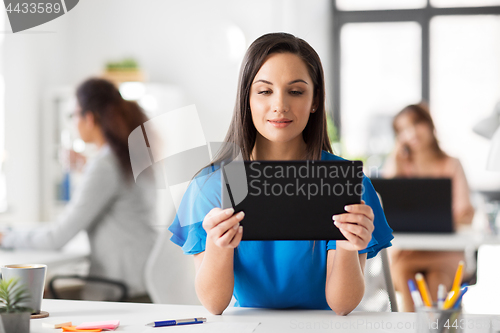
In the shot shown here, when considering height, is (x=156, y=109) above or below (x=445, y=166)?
above

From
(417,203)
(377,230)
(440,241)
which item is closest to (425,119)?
(417,203)

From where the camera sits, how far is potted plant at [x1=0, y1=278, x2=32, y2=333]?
85 cm

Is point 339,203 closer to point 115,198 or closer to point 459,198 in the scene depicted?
point 115,198

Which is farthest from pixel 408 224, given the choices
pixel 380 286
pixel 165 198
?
pixel 165 198

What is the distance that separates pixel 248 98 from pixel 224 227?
1.20 feet

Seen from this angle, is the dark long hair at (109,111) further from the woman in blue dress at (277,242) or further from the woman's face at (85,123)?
the woman in blue dress at (277,242)

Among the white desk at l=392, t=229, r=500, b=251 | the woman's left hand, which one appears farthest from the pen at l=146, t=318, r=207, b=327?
the white desk at l=392, t=229, r=500, b=251

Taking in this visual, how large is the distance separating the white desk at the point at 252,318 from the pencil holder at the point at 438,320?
149mm

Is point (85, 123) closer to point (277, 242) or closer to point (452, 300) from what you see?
point (277, 242)

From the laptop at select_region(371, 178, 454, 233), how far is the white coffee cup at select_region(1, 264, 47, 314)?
1728mm

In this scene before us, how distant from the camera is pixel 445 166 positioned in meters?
3.04

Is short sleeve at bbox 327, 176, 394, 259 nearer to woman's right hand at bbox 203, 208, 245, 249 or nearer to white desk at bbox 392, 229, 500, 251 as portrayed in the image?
woman's right hand at bbox 203, 208, 245, 249

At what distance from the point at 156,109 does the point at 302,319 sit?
358 cm

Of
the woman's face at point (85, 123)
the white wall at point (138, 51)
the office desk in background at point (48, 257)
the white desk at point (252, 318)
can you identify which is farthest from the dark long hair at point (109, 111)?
the white wall at point (138, 51)
